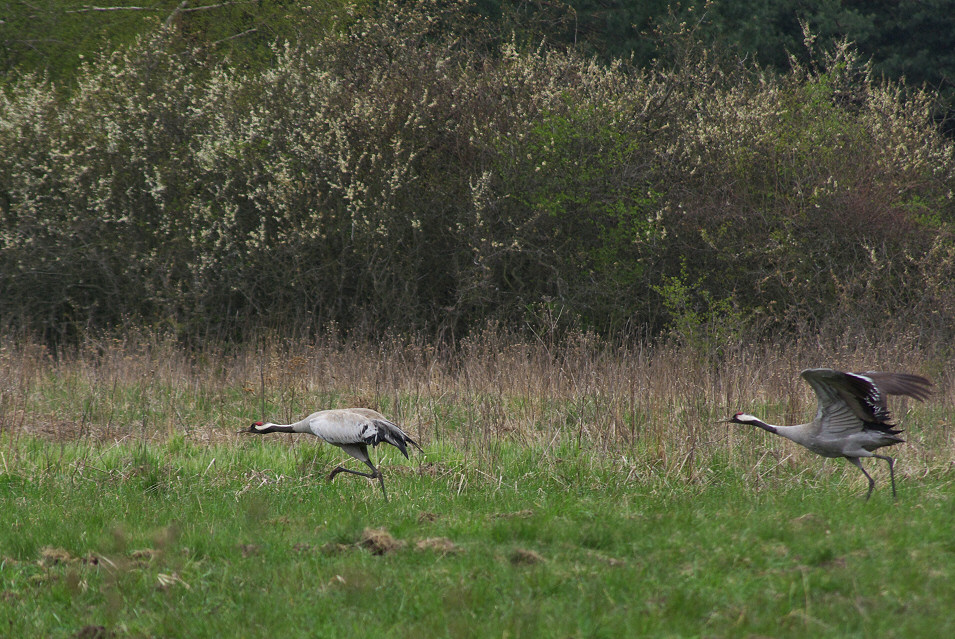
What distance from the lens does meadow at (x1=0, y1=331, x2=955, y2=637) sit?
4.55m

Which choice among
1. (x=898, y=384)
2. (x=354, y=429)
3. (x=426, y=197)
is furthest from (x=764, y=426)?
(x=426, y=197)

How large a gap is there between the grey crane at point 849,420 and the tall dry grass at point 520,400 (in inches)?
28.0

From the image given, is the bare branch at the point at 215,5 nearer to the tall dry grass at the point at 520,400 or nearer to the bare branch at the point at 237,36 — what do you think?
the bare branch at the point at 237,36

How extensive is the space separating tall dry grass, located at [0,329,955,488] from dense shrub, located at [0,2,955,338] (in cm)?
368

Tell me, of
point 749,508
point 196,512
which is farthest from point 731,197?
point 196,512

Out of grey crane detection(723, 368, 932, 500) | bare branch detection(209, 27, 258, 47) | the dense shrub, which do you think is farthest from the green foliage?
bare branch detection(209, 27, 258, 47)

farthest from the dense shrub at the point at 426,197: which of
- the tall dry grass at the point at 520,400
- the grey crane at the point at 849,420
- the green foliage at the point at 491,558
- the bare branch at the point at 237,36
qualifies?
the green foliage at the point at 491,558

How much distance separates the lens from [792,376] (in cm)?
932

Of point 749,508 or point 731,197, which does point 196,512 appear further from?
point 731,197

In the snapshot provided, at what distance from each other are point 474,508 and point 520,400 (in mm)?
2833

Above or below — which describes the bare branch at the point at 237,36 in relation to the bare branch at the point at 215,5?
below

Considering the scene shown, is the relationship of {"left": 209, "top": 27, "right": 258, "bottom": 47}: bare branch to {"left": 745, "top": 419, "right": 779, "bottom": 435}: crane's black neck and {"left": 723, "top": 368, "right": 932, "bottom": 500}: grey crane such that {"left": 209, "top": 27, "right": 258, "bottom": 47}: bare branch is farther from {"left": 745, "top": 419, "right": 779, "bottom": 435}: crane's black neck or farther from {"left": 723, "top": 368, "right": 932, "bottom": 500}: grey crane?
{"left": 723, "top": 368, "right": 932, "bottom": 500}: grey crane

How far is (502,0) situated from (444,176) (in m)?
9.48

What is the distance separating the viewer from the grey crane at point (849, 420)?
22.0ft
